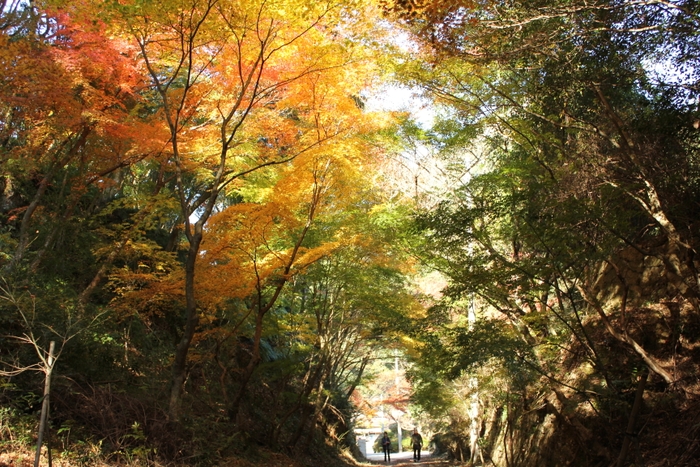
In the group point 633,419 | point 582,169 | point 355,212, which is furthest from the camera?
point 355,212

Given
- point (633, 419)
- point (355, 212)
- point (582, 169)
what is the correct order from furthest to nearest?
point (355, 212) → point (582, 169) → point (633, 419)

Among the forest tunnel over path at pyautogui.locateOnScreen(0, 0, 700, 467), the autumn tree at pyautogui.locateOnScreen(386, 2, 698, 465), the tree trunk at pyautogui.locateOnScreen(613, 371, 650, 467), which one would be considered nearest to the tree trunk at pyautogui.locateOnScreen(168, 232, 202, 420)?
the forest tunnel over path at pyautogui.locateOnScreen(0, 0, 700, 467)

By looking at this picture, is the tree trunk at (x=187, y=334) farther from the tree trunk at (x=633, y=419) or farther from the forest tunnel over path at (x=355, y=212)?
the tree trunk at (x=633, y=419)

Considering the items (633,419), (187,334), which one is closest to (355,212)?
(187,334)

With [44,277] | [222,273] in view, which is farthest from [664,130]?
[44,277]

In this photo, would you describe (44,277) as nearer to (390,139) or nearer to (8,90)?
(8,90)

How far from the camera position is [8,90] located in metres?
8.78

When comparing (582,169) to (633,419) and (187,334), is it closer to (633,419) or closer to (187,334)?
(633,419)

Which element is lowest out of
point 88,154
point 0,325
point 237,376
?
point 237,376

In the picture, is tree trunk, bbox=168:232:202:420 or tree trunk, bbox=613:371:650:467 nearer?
tree trunk, bbox=613:371:650:467

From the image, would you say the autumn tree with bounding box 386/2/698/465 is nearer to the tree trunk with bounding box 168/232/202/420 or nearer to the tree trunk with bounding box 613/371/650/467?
the tree trunk with bounding box 613/371/650/467

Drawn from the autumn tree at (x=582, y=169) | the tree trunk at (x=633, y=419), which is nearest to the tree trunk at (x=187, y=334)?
the autumn tree at (x=582, y=169)

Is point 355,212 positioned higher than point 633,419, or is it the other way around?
point 355,212

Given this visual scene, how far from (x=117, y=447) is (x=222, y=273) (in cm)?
346
